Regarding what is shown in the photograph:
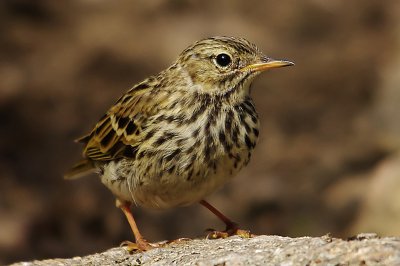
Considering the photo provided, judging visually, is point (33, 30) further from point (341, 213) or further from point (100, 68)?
point (341, 213)

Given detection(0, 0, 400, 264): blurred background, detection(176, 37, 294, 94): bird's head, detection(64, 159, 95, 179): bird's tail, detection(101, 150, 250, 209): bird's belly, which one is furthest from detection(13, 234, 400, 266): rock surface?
detection(0, 0, 400, 264): blurred background

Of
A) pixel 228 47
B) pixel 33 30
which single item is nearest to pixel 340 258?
pixel 228 47

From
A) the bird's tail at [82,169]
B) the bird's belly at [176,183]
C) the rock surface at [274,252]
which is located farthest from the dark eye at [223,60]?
the bird's tail at [82,169]

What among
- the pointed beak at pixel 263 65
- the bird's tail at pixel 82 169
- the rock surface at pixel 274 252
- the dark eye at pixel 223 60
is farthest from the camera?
the bird's tail at pixel 82 169

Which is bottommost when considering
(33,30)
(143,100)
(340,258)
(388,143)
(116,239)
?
(340,258)

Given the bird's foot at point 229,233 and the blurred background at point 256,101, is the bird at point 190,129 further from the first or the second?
the blurred background at point 256,101

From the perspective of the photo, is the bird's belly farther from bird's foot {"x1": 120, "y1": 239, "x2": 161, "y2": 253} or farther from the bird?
bird's foot {"x1": 120, "y1": 239, "x2": 161, "y2": 253}

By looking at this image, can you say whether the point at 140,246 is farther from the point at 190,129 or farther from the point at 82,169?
the point at 82,169
